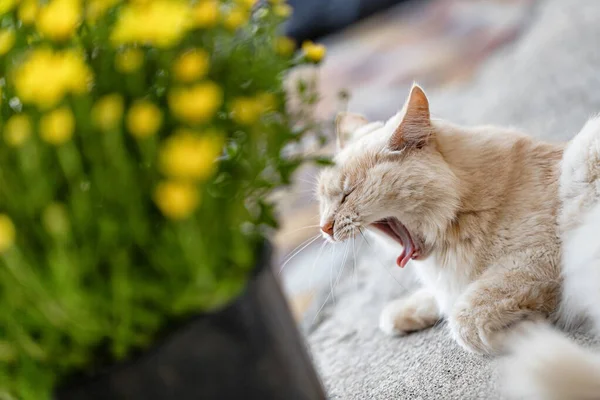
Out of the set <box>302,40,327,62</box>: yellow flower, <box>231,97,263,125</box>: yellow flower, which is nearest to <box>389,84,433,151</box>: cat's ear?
<box>302,40,327,62</box>: yellow flower

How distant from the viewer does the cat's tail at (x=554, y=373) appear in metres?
0.71

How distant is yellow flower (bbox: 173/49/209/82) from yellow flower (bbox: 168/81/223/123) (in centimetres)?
1

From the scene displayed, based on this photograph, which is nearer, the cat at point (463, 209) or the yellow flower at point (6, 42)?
the yellow flower at point (6, 42)

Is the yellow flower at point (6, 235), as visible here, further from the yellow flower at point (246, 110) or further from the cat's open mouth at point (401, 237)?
the cat's open mouth at point (401, 237)

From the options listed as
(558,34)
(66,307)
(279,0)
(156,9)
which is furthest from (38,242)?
(558,34)

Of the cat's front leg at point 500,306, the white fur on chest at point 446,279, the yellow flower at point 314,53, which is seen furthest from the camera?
the white fur on chest at point 446,279

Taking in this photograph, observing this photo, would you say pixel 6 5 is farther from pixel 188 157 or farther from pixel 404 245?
pixel 404 245

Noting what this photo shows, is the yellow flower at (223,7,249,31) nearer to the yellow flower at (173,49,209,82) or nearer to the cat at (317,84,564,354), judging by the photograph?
the yellow flower at (173,49,209,82)

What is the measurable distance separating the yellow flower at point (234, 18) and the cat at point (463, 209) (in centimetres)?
46

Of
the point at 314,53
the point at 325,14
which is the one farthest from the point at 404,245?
the point at 325,14

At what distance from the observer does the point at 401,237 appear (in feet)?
3.65

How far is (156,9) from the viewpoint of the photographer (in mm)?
506

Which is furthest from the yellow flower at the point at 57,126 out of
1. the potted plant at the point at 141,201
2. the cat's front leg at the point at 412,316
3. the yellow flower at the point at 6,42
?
the cat's front leg at the point at 412,316

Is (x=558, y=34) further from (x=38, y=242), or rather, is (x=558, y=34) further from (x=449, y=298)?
(x=38, y=242)
